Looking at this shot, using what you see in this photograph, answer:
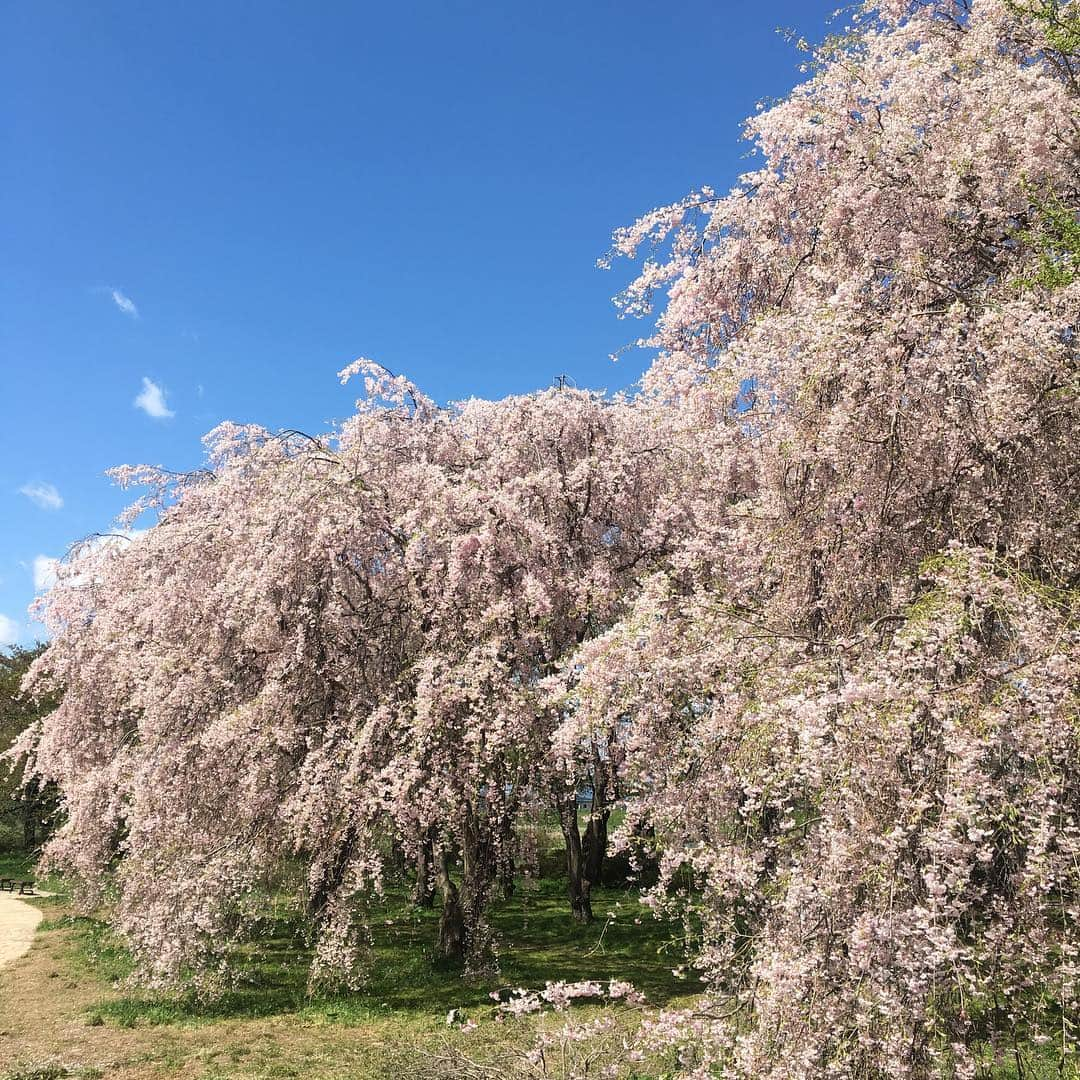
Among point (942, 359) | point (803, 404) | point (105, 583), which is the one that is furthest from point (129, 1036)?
point (942, 359)

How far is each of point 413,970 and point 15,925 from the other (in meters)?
12.1

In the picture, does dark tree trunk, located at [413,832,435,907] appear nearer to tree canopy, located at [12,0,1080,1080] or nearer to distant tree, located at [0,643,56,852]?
tree canopy, located at [12,0,1080,1080]

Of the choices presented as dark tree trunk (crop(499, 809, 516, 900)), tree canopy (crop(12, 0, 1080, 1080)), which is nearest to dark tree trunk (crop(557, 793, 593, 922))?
tree canopy (crop(12, 0, 1080, 1080))

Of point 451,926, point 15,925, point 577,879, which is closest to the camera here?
point 451,926

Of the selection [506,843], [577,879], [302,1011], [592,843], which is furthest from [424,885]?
[506,843]

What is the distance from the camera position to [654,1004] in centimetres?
1036

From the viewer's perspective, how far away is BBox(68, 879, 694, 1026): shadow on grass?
10852 millimetres

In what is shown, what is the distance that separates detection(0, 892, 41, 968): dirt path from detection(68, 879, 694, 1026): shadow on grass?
1.06 meters

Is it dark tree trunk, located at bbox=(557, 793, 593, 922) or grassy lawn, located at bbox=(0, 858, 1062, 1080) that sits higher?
dark tree trunk, located at bbox=(557, 793, 593, 922)

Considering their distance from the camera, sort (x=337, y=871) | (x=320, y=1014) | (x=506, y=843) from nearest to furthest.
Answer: (x=320, y=1014) → (x=337, y=871) → (x=506, y=843)

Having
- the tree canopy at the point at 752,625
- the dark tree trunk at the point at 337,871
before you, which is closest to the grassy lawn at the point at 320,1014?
the tree canopy at the point at 752,625

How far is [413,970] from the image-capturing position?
41.4 feet

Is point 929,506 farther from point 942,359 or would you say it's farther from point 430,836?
point 430,836

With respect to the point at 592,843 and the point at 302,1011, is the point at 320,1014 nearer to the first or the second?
the point at 302,1011
